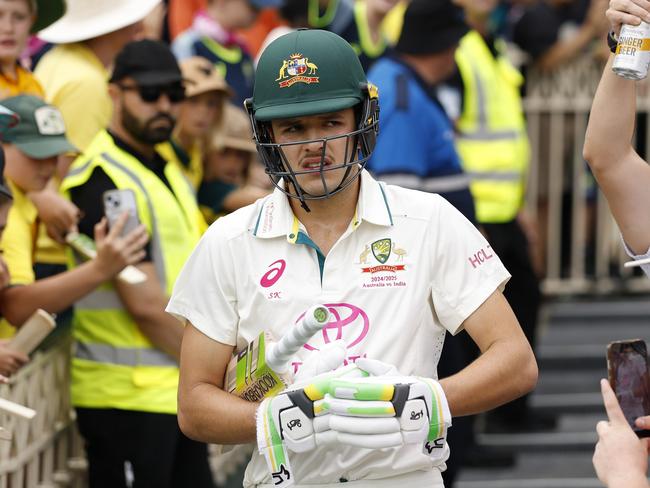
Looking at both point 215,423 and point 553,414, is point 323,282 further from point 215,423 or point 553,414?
point 553,414

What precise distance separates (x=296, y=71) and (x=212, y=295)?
606 mm

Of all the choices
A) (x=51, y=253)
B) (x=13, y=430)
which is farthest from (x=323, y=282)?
(x=51, y=253)

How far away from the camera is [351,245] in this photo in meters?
3.67

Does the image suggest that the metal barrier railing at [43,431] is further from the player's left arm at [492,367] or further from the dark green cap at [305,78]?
the player's left arm at [492,367]

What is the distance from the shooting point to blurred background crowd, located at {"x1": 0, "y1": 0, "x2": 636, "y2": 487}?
17.2 ft

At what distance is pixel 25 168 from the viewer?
5.19 meters

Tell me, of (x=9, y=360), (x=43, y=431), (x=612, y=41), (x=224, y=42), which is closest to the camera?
(x=612, y=41)

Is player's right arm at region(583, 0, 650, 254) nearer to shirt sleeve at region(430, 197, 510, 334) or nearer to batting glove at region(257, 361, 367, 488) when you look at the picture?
shirt sleeve at region(430, 197, 510, 334)

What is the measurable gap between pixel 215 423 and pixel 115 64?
2527mm

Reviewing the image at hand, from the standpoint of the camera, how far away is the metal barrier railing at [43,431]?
4.95 m

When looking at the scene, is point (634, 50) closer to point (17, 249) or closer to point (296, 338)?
point (296, 338)

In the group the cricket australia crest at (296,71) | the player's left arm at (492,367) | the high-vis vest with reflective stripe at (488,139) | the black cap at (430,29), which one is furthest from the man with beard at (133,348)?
the high-vis vest with reflective stripe at (488,139)

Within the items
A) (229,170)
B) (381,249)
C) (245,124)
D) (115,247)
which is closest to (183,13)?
(245,124)

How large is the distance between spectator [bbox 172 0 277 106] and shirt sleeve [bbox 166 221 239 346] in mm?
3952
